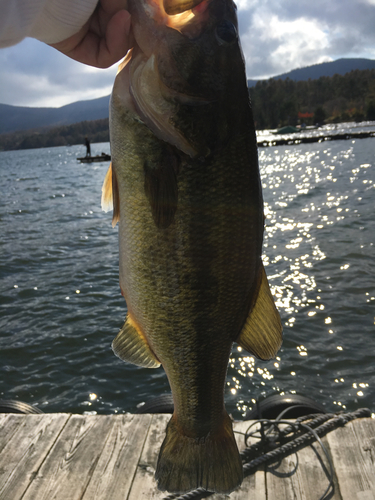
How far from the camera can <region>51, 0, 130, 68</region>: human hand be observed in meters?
1.77

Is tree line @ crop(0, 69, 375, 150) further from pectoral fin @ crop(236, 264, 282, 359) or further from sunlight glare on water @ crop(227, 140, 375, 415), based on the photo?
pectoral fin @ crop(236, 264, 282, 359)

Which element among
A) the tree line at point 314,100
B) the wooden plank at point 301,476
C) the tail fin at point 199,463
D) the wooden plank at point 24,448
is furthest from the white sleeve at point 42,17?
the tree line at point 314,100

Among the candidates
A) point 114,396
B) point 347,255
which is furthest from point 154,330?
point 347,255

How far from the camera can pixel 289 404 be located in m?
5.01

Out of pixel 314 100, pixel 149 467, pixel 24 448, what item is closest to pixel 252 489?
pixel 149 467

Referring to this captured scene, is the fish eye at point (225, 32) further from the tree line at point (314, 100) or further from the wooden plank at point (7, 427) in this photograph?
the tree line at point (314, 100)

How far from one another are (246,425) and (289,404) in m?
0.77

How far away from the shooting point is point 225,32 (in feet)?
5.42

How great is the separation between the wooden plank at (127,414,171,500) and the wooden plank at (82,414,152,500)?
0.05 meters

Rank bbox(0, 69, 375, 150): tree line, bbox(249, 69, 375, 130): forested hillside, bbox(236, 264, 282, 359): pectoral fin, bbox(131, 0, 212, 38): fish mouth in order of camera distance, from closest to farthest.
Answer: bbox(131, 0, 212, 38): fish mouth < bbox(236, 264, 282, 359): pectoral fin < bbox(0, 69, 375, 150): tree line < bbox(249, 69, 375, 130): forested hillside

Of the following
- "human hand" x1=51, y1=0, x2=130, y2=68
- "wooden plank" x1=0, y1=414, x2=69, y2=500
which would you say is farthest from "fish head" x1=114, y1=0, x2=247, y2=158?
"wooden plank" x1=0, y1=414, x2=69, y2=500

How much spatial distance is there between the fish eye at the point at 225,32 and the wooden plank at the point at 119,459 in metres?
3.60

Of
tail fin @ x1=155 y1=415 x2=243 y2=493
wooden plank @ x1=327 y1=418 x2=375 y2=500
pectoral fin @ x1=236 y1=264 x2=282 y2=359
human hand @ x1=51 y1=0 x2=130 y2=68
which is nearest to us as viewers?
human hand @ x1=51 y1=0 x2=130 y2=68

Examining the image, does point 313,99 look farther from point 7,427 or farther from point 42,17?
point 42,17
